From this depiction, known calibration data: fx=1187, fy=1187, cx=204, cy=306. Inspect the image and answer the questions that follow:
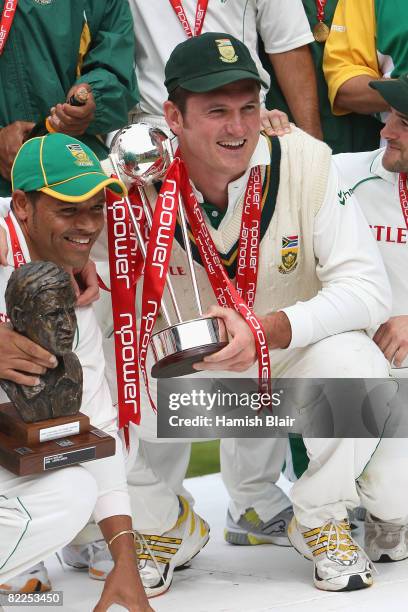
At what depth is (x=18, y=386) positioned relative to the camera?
296 centimetres

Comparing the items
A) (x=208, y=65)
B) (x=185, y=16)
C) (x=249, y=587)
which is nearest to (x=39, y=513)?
(x=249, y=587)

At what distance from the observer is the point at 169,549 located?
376cm

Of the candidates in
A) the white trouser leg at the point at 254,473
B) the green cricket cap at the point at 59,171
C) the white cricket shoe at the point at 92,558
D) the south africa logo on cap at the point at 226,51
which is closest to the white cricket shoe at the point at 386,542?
the white trouser leg at the point at 254,473

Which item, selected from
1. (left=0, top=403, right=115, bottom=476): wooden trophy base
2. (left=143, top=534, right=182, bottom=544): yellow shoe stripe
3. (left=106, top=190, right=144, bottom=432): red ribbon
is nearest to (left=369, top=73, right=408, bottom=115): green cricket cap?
(left=106, top=190, right=144, bottom=432): red ribbon

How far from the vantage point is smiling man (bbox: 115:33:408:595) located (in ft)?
11.7

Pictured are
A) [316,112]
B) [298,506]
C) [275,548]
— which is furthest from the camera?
[316,112]

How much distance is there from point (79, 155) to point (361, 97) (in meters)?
1.59

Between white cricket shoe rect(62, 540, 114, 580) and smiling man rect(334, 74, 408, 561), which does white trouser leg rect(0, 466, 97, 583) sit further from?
smiling man rect(334, 74, 408, 561)

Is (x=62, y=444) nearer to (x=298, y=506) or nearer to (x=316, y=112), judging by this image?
(x=298, y=506)

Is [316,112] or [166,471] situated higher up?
[316,112]

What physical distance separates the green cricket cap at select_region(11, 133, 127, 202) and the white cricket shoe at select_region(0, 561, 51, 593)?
1.16 meters

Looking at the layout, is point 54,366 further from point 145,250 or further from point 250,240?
point 250,240

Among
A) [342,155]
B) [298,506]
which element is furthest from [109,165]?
[298,506]

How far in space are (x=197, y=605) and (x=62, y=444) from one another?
761 mm
